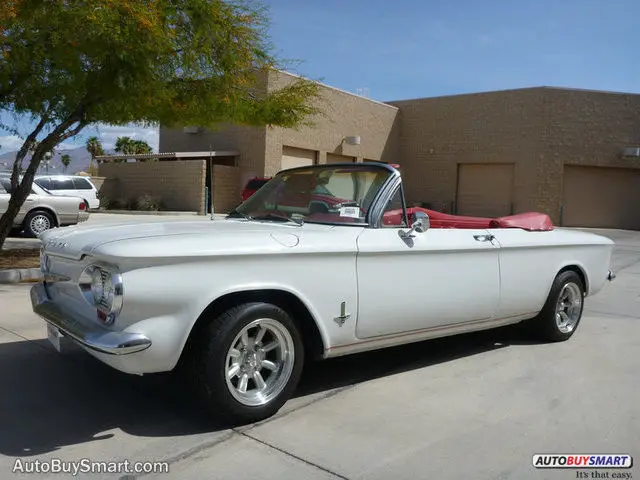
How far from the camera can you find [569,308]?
5.90m

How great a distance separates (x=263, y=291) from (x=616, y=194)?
1159 inches

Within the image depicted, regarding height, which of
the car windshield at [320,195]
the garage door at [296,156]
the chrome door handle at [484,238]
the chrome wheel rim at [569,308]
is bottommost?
the chrome wheel rim at [569,308]

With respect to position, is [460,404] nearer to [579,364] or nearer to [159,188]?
[579,364]

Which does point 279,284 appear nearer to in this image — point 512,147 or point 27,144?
point 27,144

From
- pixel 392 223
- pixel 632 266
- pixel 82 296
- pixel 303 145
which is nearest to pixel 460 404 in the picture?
pixel 392 223

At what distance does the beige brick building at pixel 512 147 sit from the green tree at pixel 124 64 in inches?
634

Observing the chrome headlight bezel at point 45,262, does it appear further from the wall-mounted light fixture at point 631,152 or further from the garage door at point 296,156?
the wall-mounted light fixture at point 631,152

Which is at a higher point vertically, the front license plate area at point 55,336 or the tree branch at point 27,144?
the tree branch at point 27,144

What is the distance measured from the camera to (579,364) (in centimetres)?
509

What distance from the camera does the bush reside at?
26.6m

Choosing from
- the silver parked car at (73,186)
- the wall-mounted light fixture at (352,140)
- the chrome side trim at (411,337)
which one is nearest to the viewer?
the chrome side trim at (411,337)

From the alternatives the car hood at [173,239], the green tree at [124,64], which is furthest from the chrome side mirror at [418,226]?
the green tree at [124,64]

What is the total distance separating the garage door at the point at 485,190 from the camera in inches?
1173

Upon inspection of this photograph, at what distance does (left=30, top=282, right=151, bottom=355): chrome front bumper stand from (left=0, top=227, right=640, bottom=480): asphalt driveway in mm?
574
